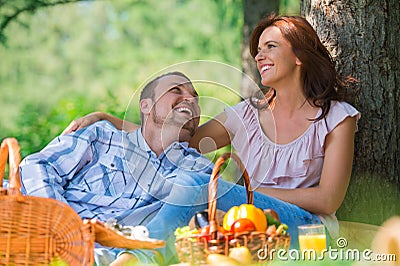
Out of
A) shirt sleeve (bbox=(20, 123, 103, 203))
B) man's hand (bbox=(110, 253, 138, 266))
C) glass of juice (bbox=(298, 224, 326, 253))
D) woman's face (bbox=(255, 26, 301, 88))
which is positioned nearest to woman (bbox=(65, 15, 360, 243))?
woman's face (bbox=(255, 26, 301, 88))

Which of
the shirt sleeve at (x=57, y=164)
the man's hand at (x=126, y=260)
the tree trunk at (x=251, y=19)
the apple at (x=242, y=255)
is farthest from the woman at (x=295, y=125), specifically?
the tree trunk at (x=251, y=19)

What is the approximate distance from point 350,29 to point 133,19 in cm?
945

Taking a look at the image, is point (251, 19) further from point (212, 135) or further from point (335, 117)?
point (335, 117)

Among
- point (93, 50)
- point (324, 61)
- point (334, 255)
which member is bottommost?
point (334, 255)

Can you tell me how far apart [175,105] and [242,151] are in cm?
41

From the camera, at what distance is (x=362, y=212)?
330 centimetres

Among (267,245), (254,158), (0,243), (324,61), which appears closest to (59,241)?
(0,243)

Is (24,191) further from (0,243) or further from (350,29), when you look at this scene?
(350,29)

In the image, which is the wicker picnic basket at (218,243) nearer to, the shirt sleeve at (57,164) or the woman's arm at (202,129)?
the shirt sleeve at (57,164)

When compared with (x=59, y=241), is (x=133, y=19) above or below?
above

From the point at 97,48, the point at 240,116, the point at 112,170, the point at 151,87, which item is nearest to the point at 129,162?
the point at 112,170

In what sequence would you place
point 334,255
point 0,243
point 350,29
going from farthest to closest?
point 350,29
point 334,255
point 0,243

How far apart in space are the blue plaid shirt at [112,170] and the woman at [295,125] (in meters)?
0.13

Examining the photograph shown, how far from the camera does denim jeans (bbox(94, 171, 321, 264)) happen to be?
2.49m
